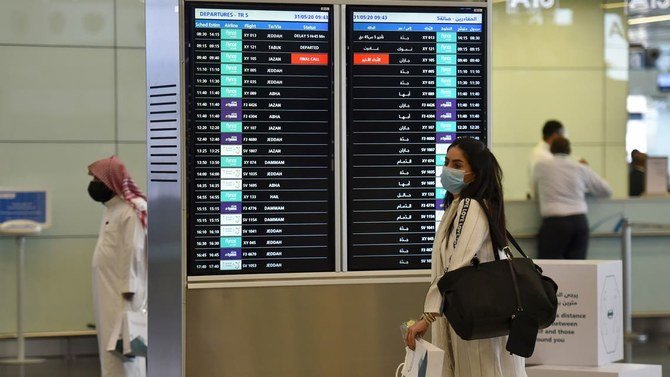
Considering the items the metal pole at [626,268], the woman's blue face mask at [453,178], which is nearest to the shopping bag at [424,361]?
the woman's blue face mask at [453,178]

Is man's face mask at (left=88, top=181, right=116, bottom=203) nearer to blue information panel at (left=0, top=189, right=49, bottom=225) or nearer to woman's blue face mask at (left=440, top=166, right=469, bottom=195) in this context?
blue information panel at (left=0, top=189, right=49, bottom=225)

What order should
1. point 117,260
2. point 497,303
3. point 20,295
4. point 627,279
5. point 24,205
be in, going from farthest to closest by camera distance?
point 627,279 < point 24,205 < point 20,295 < point 117,260 < point 497,303

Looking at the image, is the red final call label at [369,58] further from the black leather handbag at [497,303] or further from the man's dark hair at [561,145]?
the man's dark hair at [561,145]

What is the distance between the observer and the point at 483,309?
4.62 m

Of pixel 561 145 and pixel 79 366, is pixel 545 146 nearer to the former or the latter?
pixel 561 145

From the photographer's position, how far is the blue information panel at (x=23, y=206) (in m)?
10.1

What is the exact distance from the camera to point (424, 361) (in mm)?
4492

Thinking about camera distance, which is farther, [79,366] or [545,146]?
[545,146]

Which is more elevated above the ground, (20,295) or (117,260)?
(117,260)

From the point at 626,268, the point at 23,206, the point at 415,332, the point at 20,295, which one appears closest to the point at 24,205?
the point at 23,206

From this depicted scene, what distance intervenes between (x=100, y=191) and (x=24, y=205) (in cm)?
236

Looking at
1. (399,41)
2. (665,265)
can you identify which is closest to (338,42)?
(399,41)

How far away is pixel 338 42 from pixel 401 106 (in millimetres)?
474

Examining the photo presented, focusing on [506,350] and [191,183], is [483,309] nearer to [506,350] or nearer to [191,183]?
[506,350]
